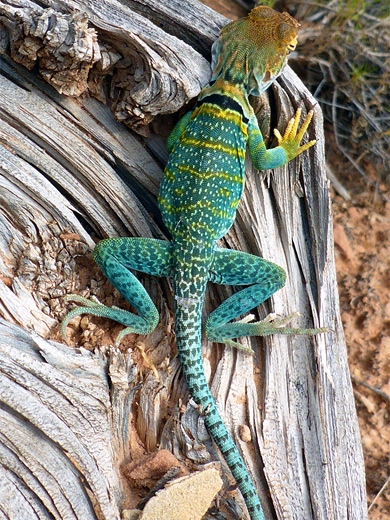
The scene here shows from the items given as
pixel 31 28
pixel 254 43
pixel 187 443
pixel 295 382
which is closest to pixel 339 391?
pixel 295 382

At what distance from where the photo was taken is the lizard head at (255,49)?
321 centimetres

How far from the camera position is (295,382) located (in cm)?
327

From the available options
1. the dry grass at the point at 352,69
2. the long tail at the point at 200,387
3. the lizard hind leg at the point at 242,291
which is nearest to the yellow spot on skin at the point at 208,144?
the lizard hind leg at the point at 242,291

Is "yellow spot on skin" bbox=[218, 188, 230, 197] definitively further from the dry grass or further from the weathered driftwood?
the dry grass

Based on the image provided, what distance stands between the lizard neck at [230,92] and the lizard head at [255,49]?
1.2 inches

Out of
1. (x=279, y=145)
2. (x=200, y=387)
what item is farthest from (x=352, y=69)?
(x=200, y=387)

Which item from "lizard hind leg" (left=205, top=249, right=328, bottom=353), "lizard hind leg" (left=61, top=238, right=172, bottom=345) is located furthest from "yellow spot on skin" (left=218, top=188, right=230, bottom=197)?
"lizard hind leg" (left=61, top=238, right=172, bottom=345)

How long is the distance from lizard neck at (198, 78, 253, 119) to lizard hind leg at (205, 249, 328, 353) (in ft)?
3.15

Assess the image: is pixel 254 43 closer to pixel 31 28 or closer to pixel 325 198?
pixel 325 198

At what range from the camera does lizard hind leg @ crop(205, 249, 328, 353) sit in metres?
3.20

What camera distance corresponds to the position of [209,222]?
314 cm

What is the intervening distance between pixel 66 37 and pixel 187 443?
2.41 meters

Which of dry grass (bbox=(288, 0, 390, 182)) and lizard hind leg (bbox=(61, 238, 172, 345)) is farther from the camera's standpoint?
dry grass (bbox=(288, 0, 390, 182))

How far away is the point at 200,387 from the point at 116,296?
83cm
